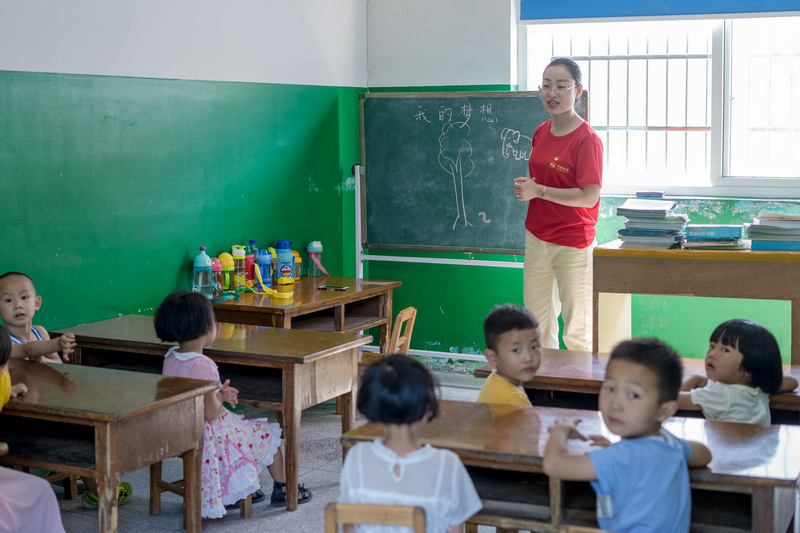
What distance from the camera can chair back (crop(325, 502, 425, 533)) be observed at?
1753mm

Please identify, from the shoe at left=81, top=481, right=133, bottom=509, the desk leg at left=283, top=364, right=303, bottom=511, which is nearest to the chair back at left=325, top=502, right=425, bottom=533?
the desk leg at left=283, top=364, right=303, bottom=511

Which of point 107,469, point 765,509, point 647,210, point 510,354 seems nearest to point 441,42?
point 647,210

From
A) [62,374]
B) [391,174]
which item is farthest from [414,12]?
[62,374]

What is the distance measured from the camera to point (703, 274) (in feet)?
11.9

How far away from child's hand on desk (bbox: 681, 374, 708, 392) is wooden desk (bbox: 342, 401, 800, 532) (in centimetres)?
61

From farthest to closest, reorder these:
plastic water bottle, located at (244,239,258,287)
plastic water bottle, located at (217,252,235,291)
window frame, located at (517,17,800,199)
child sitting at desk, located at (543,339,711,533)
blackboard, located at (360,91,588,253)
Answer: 1. blackboard, located at (360,91,588,253)
2. window frame, located at (517,17,800,199)
3. plastic water bottle, located at (244,239,258,287)
4. plastic water bottle, located at (217,252,235,291)
5. child sitting at desk, located at (543,339,711,533)

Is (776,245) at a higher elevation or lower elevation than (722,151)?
lower

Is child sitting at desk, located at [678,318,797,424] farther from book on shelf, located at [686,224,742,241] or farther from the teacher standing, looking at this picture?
the teacher standing

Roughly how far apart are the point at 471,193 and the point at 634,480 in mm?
3704

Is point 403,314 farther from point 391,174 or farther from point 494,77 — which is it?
point 494,77

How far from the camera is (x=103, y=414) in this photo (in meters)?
2.47

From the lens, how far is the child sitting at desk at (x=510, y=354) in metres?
2.61

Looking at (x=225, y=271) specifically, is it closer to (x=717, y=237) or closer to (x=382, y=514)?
(x=717, y=237)

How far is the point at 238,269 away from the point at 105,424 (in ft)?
7.29
